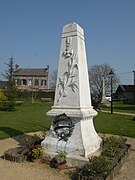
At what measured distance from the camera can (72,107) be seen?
7.00 m

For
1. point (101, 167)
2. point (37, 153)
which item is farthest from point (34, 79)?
point (101, 167)

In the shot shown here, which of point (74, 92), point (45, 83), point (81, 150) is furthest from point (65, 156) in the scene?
point (45, 83)

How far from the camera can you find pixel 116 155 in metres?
6.84

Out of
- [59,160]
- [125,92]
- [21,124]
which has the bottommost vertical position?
[21,124]

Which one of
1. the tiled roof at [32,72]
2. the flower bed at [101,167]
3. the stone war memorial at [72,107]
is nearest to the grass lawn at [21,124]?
the stone war memorial at [72,107]

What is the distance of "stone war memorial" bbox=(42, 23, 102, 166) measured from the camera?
6.70m

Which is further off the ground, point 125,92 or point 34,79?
point 34,79

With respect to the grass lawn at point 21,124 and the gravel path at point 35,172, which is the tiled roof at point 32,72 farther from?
the gravel path at point 35,172

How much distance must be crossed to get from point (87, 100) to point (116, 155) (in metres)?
2.00

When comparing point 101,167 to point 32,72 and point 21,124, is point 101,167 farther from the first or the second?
point 32,72

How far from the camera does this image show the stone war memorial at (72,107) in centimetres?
670

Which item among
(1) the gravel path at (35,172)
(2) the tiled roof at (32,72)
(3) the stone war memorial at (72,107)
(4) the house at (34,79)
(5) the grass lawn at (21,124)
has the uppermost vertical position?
(2) the tiled roof at (32,72)

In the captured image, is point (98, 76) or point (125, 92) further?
point (125, 92)

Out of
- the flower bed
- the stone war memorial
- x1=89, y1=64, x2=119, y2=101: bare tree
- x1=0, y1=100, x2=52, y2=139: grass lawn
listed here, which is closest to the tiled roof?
x1=89, y1=64, x2=119, y2=101: bare tree
